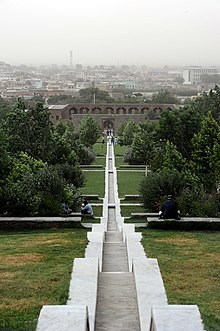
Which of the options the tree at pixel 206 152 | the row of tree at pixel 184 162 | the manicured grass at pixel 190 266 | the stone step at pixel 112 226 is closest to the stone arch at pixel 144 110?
the row of tree at pixel 184 162

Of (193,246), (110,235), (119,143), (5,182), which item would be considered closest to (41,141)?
(5,182)

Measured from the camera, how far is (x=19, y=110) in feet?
79.7

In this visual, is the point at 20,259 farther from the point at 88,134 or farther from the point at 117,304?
the point at 88,134

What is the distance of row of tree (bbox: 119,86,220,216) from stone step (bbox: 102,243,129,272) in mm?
4721

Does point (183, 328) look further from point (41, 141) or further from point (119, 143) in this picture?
point (119, 143)

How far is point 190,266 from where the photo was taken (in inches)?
337

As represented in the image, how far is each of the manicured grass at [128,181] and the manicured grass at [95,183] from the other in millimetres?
769

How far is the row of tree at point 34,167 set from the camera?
14.4 metres

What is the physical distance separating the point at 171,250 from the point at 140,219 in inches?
210

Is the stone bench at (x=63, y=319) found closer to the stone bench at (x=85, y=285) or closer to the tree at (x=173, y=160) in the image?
the stone bench at (x=85, y=285)

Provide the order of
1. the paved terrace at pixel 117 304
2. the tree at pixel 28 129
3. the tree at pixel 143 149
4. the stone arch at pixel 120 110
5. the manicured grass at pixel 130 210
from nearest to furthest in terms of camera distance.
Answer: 1. the paved terrace at pixel 117 304
2. the manicured grass at pixel 130 210
3. the tree at pixel 28 129
4. the tree at pixel 143 149
5. the stone arch at pixel 120 110

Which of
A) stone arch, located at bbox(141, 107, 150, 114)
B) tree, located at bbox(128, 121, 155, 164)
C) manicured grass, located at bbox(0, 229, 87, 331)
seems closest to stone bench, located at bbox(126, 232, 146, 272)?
manicured grass, located at bbox(0, 229, 87, 331)

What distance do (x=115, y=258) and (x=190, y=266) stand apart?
134 cm

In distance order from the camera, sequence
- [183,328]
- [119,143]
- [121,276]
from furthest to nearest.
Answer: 1. [119,143]
2. [121,276]
3. [183,328]
